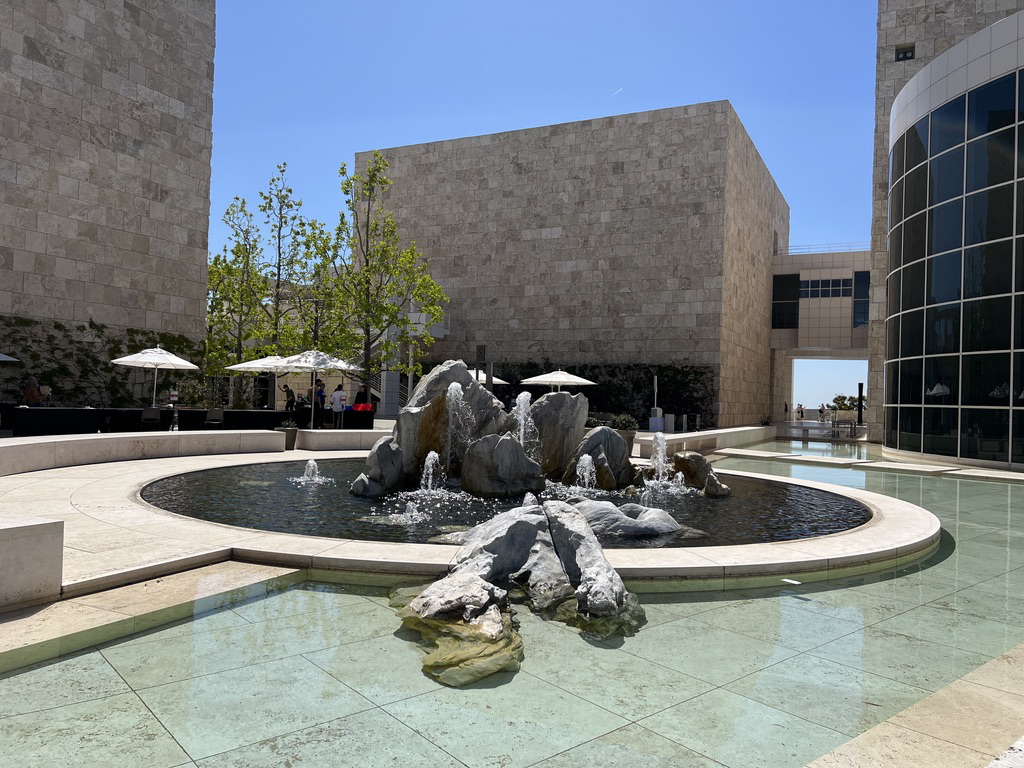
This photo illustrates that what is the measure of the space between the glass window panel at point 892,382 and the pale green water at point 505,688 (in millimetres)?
19098

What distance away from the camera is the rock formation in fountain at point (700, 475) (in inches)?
482

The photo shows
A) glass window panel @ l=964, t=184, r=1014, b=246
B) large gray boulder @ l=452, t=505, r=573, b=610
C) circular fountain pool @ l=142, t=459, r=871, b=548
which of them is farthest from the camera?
glass window panel @ l=964, t=184, r=1014, b=246

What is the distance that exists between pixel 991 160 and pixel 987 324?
178 inches

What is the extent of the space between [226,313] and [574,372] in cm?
1748

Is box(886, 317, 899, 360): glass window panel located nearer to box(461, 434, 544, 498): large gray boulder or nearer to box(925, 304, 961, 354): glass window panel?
box(925, 304, 961, 354): glass window panel

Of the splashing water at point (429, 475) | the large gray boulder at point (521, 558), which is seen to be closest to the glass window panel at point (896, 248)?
the splashing water at point (429, 475)

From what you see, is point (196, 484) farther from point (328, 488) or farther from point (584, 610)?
point (584, 610)

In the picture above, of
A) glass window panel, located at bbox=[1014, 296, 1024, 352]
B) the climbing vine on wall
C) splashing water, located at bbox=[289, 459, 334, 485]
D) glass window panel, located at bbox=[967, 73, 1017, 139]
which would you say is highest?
glass window panel, located at bbox=[967, 73, 1017, 139]

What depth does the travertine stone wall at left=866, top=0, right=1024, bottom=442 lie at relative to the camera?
27641 millimetres

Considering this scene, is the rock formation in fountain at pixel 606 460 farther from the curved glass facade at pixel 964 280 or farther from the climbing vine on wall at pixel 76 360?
the climbing vine on wall at pixel 76 360

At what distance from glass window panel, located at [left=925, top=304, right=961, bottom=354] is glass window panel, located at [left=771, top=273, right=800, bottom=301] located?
23.3 metres

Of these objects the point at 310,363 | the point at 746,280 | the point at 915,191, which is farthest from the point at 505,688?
the point at 746,280

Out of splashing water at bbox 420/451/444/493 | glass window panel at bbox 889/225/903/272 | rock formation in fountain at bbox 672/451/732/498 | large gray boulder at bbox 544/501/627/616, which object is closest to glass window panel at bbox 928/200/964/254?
glass window panel at bbox 889/225/903/272

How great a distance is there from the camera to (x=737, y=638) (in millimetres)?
4910
